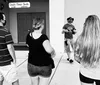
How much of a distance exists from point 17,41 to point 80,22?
20.8ft

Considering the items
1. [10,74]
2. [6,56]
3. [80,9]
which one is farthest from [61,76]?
[80,9]

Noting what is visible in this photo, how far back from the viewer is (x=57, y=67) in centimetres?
514

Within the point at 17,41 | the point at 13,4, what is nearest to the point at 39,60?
the point at 13,4

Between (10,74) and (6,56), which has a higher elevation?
(6,56)

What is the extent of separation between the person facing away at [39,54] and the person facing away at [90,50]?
1.79 feet

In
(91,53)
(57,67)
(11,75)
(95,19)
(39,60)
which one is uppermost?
(95,19)

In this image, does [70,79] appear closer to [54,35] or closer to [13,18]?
[54,35]

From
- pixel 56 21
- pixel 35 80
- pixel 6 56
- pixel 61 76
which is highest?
pixel 56 21

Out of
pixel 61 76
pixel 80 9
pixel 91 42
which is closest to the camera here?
pixel 91 42

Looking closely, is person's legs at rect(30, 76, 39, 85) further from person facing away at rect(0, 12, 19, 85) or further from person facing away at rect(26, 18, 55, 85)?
person facing away at rect(0, 12, 19, 85)

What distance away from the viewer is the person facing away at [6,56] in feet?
7.34

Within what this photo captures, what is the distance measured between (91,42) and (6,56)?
1206mm

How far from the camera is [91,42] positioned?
167 cm

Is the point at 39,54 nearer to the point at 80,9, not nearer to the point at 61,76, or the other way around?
the point at 61,76
